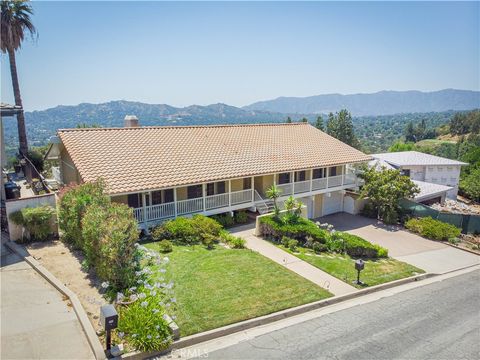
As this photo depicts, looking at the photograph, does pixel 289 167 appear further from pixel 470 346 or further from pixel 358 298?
pixel 470 346

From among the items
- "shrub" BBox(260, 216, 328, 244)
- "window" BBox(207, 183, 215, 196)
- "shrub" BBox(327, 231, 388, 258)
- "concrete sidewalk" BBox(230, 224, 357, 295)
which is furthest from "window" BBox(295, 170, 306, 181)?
"shrub" BBox(327, 231, 388, 258)

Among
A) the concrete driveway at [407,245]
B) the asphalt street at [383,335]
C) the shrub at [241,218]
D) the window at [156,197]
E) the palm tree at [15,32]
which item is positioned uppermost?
the palm tree at [15,32]

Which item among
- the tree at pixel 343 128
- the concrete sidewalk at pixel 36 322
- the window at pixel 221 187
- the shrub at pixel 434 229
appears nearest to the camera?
the concrete sidewalk at pixel 36 322

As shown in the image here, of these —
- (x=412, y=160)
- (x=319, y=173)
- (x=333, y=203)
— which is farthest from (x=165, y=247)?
(x=412, y=160)

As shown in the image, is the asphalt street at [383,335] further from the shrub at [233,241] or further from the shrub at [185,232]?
the shrub at [185,232]

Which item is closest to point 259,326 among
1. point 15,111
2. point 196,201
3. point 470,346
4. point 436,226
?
point 470,346

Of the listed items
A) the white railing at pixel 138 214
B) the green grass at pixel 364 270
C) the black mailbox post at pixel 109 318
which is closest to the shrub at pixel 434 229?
the green grass at pixel 364 270

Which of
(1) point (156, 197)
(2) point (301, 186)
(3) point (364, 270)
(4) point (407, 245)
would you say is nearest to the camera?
(3) point (364, 270)

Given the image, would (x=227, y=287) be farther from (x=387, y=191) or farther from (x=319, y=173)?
(x=387, y=191)
